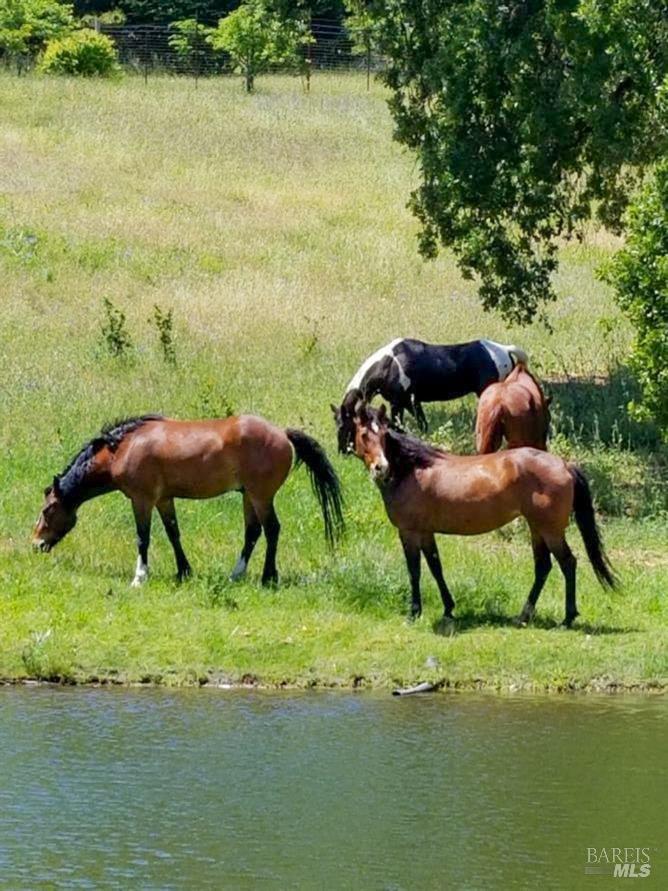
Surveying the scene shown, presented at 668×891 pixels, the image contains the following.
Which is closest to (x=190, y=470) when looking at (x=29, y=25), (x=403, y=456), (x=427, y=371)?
(x=403, y=456)

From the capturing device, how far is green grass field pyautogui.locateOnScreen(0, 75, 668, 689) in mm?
12391

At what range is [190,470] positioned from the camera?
1395cm

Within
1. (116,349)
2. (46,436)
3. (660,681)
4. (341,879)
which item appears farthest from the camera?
(116,349)

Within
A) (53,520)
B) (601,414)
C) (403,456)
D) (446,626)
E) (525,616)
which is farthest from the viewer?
(601,414)

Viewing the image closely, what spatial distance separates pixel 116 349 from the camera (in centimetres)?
2355

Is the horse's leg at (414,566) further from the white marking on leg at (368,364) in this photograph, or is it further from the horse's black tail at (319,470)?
→ the white marking on leg at (368,364)

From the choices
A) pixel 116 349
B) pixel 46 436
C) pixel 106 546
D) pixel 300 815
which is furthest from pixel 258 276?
pixel 300 815

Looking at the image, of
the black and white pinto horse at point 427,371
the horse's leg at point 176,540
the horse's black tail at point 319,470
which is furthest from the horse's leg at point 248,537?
the black and white pinto horse at point 427,371

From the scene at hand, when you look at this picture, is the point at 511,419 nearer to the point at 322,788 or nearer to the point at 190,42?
the point at 322,788

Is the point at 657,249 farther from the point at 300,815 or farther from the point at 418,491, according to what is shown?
the point at 300,815

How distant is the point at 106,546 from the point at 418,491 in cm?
345

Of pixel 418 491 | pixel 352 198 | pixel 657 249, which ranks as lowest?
pixel 352 198

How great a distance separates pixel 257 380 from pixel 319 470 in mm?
8376

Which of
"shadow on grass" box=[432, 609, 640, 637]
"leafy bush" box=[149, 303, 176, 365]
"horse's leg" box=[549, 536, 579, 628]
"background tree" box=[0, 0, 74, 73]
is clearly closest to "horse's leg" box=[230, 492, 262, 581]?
"shadow on grass" box=[432, 609, 640, 637]
